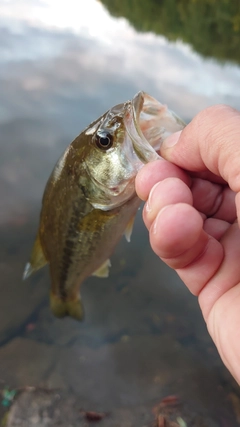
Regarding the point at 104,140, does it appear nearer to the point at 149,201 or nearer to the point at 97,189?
the point at 97,189

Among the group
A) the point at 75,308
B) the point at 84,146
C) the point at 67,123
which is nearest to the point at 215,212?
the point at 84,146

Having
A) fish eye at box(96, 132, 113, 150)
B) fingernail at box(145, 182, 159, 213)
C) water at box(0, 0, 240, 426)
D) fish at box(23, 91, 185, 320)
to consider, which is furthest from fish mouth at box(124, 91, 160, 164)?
water at box(0, 0, 240, 426)

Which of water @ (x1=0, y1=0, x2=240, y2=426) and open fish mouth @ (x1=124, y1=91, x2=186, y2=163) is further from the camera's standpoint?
water @ (x1=0, y1=0, x2=240, y2=426)

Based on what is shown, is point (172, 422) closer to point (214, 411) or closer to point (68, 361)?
point (214, 411)

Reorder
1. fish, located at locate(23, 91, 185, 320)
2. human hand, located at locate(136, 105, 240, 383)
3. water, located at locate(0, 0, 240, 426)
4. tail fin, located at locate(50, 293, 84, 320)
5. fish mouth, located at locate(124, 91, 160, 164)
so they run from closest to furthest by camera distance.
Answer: human hand, located at locate(136, 105, 240, 383) < fish mouth, located at locate(124, 91, 160, 164) < fish, located at locate(23, 91, 185, 320) < tail fin, located at locate(50, 293, 84, 320) < water, located at locate(0, 0, 240, 426)

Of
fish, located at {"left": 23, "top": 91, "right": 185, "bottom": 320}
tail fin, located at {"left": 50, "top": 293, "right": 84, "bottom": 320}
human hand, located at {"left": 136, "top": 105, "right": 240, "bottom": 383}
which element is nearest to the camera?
human hand, located at {"left": 136, "top": 105, "right": 240, "bottom": 383}

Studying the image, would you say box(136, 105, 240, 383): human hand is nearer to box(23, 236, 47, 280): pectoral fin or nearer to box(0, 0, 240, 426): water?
box(23, 236, 47, 280): pectoral fin

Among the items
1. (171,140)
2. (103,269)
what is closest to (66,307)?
(103,269)
